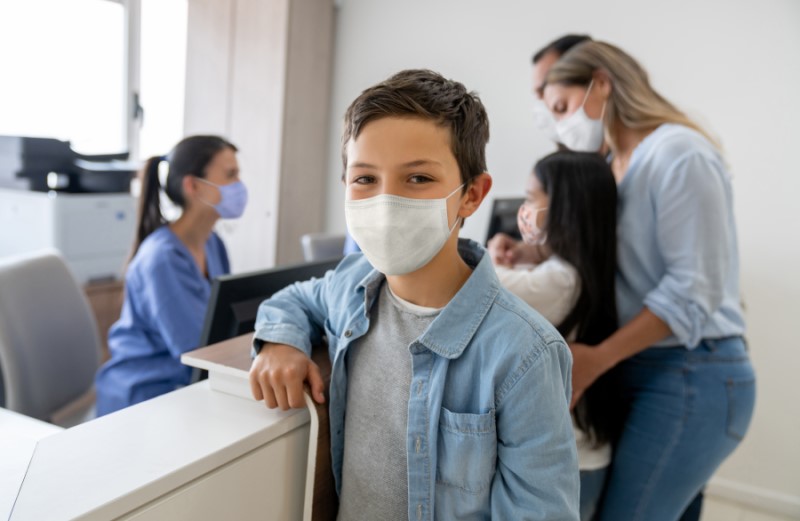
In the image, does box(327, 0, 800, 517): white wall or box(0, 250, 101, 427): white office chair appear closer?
box(0, 250, 101, 427): white office chair

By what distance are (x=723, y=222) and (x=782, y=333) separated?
1605 millimetres

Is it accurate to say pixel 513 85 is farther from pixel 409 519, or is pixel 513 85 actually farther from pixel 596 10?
pixel 409 519

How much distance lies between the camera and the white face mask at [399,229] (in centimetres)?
84

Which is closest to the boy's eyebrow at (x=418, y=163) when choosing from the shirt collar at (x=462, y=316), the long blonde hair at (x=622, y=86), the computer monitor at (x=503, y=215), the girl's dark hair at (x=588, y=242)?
the shirt collar at (x=462, y=316)

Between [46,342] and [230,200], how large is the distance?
638mm

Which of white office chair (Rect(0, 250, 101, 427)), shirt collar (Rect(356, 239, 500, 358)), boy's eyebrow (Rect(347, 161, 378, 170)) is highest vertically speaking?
boy's eyebrow (Rect(347, 161, 378, 170))

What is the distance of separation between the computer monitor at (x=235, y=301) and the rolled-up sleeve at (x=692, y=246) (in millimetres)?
781

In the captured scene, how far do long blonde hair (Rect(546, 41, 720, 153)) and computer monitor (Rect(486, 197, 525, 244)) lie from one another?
82 centimetres

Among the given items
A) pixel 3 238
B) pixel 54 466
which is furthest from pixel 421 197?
pixel 3 238

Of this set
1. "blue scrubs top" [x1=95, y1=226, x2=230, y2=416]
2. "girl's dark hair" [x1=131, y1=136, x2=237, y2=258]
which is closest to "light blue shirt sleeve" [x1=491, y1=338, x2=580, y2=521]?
"blue scrubs top" [x1=95, y1=226, x2=230, y2=416]

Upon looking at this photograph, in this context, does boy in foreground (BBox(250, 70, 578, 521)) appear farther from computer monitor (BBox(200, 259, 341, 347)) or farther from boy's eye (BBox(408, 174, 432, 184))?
computer monitor (BBox(200, 259, 341, 347))

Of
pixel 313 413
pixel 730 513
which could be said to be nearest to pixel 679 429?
pixel 313 413

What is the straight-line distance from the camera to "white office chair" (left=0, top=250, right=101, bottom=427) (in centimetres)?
149

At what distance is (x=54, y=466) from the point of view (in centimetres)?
67
